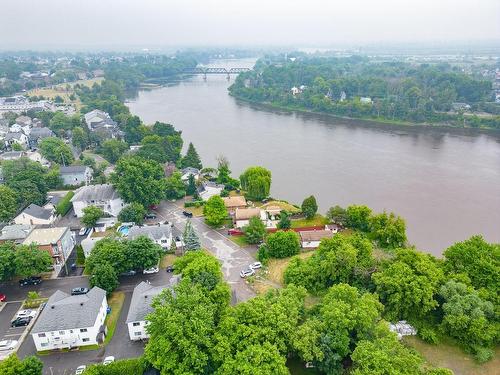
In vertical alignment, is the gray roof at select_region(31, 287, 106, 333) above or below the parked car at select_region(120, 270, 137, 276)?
above

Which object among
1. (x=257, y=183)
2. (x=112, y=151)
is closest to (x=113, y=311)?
(x=257, y=183)

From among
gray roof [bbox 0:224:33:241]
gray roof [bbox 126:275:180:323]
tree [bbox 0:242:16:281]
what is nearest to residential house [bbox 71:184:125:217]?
gray roof [bbox 0:224:33:241]

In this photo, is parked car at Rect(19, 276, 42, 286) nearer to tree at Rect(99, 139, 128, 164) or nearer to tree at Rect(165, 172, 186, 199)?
tree at Rect(165, 172, 186, 199)

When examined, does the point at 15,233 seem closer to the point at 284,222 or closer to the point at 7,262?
the point at 7,262

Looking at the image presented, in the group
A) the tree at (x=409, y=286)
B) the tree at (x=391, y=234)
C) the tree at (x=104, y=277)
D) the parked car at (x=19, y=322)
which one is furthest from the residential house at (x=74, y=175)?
the tree at (x=409, y=286)

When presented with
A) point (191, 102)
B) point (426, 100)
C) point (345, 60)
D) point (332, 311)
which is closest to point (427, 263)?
point (332, 311)

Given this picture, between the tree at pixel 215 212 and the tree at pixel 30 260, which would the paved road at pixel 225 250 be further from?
the tree at pixel 30 260

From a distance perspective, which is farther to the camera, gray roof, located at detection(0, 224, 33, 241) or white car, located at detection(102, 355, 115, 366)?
gray roof, located at detection(0, 224, 33, 241)
